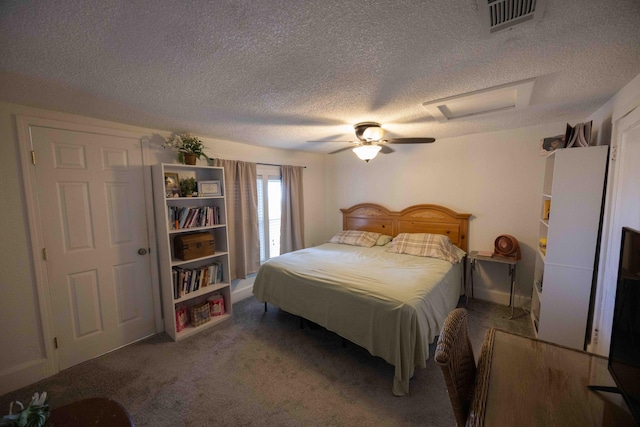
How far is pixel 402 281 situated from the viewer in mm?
2232

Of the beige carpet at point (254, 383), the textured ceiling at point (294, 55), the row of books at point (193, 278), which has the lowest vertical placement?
the beige carpet at point (254, 383)

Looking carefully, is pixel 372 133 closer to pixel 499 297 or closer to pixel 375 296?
pixel 375 296

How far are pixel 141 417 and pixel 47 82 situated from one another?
2326 mm

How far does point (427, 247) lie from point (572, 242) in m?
1.33

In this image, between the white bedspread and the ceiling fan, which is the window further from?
the ceiling fan

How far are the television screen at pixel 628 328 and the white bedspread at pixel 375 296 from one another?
1.03 m

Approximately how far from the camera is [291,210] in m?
4.06

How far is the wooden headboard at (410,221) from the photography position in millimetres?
3402

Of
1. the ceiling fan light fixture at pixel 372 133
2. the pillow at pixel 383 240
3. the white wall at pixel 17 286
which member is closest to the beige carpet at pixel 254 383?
the white wall at pixel 17 286

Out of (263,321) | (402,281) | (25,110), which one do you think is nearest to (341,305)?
(402,281)

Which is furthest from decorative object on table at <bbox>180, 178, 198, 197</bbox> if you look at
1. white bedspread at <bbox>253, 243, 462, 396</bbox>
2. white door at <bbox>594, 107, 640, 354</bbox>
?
white door at <bbox>594, 107, 640, 354</bbox>

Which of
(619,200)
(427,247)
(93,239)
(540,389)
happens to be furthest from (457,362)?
(93,239)

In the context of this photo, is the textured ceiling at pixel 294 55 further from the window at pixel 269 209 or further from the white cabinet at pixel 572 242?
the window at pixel 269 209

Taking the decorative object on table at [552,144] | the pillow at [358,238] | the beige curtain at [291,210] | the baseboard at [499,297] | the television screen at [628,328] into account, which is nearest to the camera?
the television screen at [628,328]
